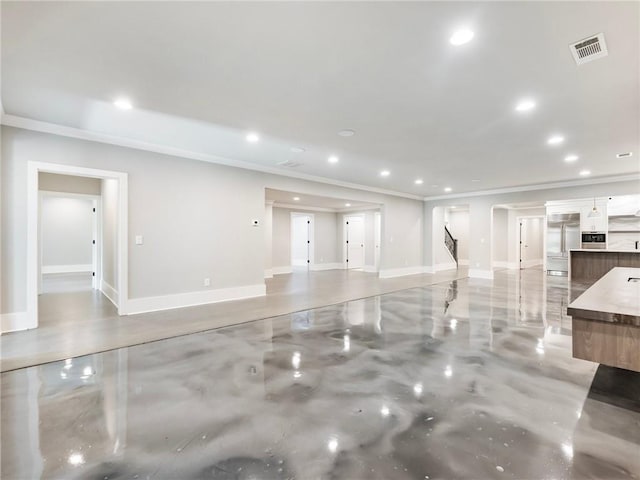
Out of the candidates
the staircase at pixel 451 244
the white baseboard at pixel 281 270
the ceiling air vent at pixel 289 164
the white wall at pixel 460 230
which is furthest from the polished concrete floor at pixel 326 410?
the white wall at pixel 460 230

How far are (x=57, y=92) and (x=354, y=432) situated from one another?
4148 millimetres

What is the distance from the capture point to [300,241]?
41.8 feet

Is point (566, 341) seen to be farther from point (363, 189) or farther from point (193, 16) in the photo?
point (363, 189)

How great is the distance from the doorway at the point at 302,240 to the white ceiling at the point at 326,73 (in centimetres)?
706

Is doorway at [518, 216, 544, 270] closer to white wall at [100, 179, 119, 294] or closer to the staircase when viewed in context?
the staircase

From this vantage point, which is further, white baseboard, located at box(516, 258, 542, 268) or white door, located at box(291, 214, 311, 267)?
white baseboard, located at box(516, 258, 542, 268)

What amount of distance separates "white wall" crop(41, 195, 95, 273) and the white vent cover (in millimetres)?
12006

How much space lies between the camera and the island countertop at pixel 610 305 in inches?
74.5

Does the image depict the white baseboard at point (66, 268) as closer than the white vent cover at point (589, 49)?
No

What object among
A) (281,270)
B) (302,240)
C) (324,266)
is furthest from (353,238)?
(281,270)

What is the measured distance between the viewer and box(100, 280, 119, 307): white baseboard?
18.2 ft

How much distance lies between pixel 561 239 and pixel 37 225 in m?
11.9

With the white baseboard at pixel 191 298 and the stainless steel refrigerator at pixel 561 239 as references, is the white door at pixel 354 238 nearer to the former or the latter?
the stainless steel refrigerator at pixel 561 239

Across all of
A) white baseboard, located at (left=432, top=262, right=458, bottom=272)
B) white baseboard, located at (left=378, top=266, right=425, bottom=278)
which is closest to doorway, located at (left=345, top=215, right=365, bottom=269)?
white baseboard, located at (left=378, top=266, right=425, bottom=278)
